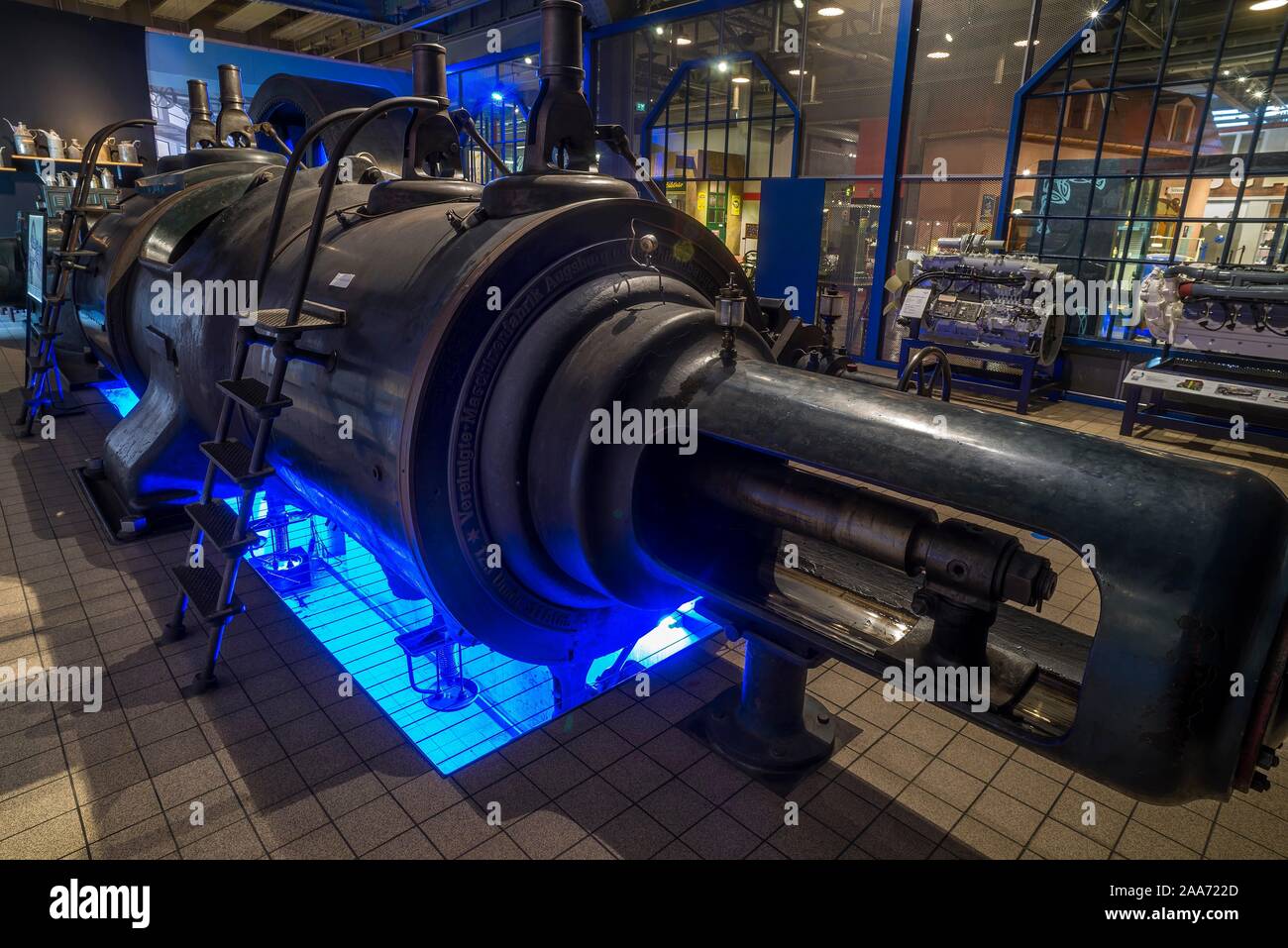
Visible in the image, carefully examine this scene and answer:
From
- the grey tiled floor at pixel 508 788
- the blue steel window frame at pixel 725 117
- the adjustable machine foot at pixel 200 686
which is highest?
the blue steel window frame at pixel 725 117

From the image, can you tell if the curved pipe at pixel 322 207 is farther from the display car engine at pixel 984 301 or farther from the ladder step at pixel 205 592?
the display car engine at pixel 984 301

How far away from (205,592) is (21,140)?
9513 millimetres

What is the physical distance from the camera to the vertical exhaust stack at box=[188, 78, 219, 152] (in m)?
4.74

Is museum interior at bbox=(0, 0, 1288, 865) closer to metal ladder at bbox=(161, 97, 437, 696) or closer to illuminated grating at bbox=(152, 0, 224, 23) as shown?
metal ladder at bbox=(161, 97, 437, 696)

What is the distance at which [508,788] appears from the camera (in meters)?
2.19

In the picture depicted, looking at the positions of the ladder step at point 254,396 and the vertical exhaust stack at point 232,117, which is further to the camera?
the vertical exhaust stack at point 232,117

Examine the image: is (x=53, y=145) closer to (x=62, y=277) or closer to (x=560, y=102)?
(x=62, y=277)

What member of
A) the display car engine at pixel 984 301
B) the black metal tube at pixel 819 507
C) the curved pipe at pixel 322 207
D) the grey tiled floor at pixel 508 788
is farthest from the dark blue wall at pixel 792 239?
the black metal tube at pixel 819 507

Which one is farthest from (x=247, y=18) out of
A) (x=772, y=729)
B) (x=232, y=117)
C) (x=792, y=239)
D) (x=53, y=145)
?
(x=772, y=729)

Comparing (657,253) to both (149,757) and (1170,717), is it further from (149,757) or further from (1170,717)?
(149,757)

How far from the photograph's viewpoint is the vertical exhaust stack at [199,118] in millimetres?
4742

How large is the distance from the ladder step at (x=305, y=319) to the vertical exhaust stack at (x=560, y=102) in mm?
650

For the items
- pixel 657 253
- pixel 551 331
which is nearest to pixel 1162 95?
pixel 657 253
